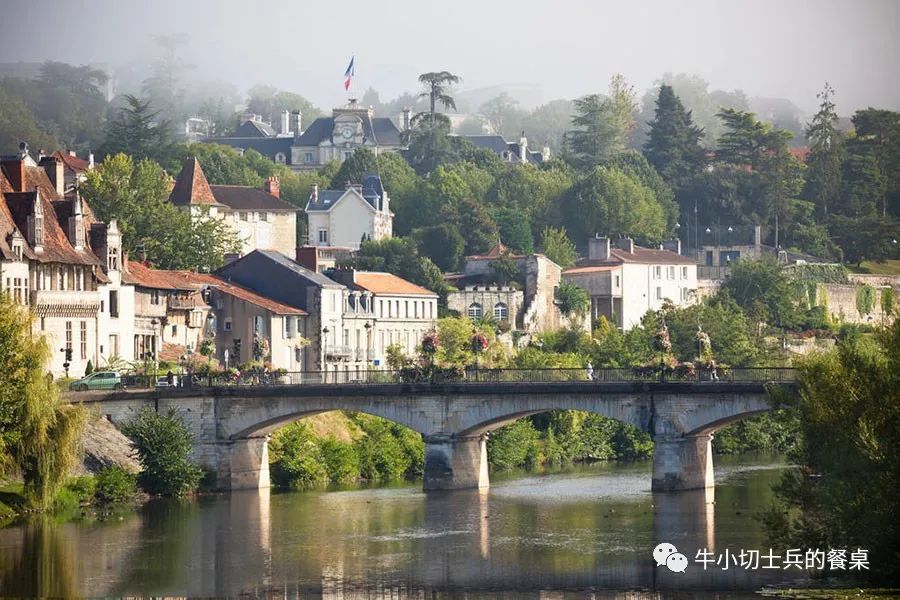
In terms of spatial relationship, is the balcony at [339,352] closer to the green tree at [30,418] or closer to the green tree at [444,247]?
the green tree at [444,247]

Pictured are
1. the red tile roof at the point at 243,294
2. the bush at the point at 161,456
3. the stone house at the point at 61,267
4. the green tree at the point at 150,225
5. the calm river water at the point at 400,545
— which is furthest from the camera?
the green tree at the point at 150,225

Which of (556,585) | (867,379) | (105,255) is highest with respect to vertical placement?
(105,255)

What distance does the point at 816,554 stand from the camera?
73.2 m

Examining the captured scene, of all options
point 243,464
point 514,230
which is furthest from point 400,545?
point 514,230

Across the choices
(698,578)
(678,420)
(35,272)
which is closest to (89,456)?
(35,272)

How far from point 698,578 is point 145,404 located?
35966 mm

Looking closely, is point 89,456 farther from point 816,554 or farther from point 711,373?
point 816,554

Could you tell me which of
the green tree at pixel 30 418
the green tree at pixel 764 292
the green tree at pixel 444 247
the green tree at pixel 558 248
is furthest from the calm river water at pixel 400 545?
the green tree at pixel 558 248

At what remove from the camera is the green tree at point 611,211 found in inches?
7589

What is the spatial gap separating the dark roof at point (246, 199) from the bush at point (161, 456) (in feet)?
227

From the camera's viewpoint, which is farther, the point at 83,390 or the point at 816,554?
the point at 83,390

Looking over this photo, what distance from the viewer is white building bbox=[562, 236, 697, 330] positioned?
175250 millimetres

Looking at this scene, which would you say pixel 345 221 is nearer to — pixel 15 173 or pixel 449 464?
pixel 15 173

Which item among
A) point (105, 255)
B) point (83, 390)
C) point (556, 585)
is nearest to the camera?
point (556, 585)
